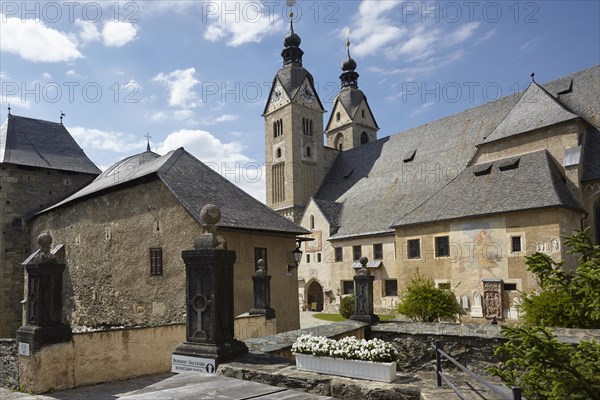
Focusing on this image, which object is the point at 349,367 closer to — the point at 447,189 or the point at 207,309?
the point at 207,309

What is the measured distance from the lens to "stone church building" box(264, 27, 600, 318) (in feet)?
76.9

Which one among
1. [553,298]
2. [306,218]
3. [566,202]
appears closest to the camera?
[553,298]

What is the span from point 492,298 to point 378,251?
36.4 feet

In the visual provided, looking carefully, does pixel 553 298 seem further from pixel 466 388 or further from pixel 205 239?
pixel 205 239

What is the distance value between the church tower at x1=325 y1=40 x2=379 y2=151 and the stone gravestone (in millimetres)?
35458

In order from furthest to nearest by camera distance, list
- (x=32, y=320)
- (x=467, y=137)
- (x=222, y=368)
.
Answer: (x=467, y=137)
(x=32, y=320)
(x=222, y=368)

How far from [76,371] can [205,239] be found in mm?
6448

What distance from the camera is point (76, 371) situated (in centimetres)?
1077

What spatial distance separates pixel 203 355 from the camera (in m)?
6.57

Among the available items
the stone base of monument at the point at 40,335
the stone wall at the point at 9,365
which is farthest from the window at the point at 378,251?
the stone wall at the point at 9,365

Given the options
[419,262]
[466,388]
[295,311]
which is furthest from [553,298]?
[419,262]

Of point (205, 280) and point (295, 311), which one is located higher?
point (205, 280)

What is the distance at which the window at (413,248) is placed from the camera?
27.5 metres

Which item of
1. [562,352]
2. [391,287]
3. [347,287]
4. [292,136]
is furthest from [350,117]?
[562,352]
